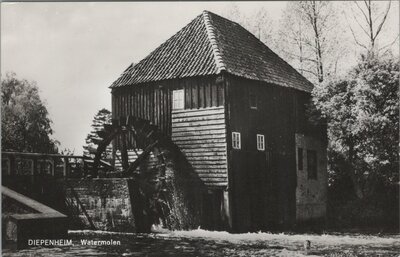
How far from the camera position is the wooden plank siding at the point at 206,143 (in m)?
16.0

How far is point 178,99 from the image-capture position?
17.0 meters

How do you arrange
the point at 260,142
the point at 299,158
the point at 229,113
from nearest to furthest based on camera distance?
the point at 229,113
the point at 260,142
the point at 299,158

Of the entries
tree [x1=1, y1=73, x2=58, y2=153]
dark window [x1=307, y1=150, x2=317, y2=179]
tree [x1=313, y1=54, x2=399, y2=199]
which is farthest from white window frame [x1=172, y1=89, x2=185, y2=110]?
dark window [x1=307, y1=150, x2=317, y2=179]

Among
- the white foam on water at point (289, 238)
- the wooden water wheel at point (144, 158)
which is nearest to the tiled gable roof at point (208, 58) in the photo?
the wooden water wheel at point (144, 158)

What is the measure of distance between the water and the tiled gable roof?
4.94 m

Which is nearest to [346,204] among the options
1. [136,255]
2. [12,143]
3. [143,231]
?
[143,231]

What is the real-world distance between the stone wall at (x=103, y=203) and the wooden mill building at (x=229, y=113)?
2.51 m

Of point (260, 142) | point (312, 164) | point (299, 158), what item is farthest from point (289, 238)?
point (312, 164)

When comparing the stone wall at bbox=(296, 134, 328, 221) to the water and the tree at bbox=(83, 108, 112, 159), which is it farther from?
the tree at bbox=(83, 108, 112, 159)

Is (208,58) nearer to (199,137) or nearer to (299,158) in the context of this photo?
(199,137)

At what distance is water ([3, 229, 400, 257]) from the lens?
11117 mm

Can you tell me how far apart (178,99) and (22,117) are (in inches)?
224

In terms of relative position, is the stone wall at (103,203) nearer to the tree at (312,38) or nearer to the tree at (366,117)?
the tree at (366,117)

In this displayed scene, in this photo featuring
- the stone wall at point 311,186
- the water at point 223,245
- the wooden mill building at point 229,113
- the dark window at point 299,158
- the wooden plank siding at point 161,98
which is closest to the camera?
the water at point 223,245
